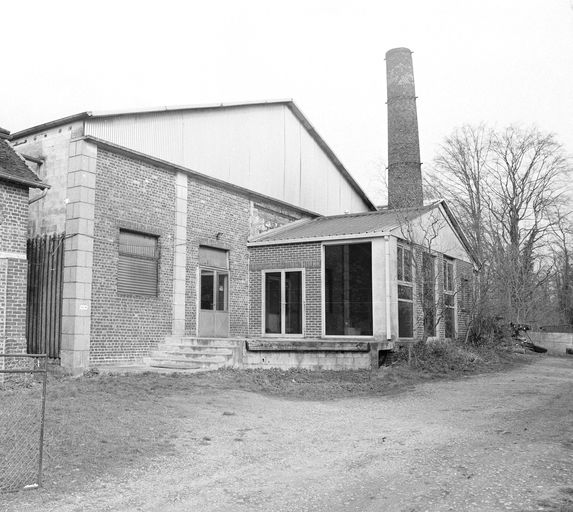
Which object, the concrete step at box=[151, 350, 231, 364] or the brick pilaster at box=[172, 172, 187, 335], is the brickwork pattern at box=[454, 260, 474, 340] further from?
the concrete step at box=[151, 350, 231, 364]

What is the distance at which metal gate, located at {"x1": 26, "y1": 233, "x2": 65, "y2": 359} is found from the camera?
1313 centimetres

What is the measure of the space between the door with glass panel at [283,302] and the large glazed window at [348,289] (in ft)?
3.06

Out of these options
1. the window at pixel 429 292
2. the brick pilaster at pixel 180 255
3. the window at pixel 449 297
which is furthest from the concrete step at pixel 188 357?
the window at pixel 449 297

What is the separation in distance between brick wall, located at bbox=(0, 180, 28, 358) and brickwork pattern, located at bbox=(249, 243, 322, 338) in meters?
7.09

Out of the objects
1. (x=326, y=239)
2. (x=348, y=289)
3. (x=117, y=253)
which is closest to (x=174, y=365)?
(x=117, y=253)

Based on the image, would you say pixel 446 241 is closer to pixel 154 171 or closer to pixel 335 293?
pixel 335 293

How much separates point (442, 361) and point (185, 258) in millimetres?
7251

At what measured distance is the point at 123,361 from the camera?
13922mm

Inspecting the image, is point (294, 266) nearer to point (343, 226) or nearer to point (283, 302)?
point (283, 302)

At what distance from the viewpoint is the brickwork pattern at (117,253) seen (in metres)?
13.5

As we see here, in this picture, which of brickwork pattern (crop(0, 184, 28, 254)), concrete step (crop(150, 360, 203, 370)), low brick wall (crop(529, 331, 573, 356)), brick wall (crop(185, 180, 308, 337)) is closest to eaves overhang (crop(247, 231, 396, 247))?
brick wall (crop(185, 180, 308, 337))

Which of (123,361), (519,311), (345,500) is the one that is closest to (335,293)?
(123,361)

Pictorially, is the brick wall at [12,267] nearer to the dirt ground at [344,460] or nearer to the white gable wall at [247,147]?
Answer: the white gable wall at [247,147]

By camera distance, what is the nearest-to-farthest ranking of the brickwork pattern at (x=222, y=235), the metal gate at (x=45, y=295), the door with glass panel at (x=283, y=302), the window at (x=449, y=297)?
the metal gate at (x=45, y=295) → the brickwork pattern at (x=222, y=235) → the door with glass panel at (x=283, y=302) → the window at (x=449, y=297)
